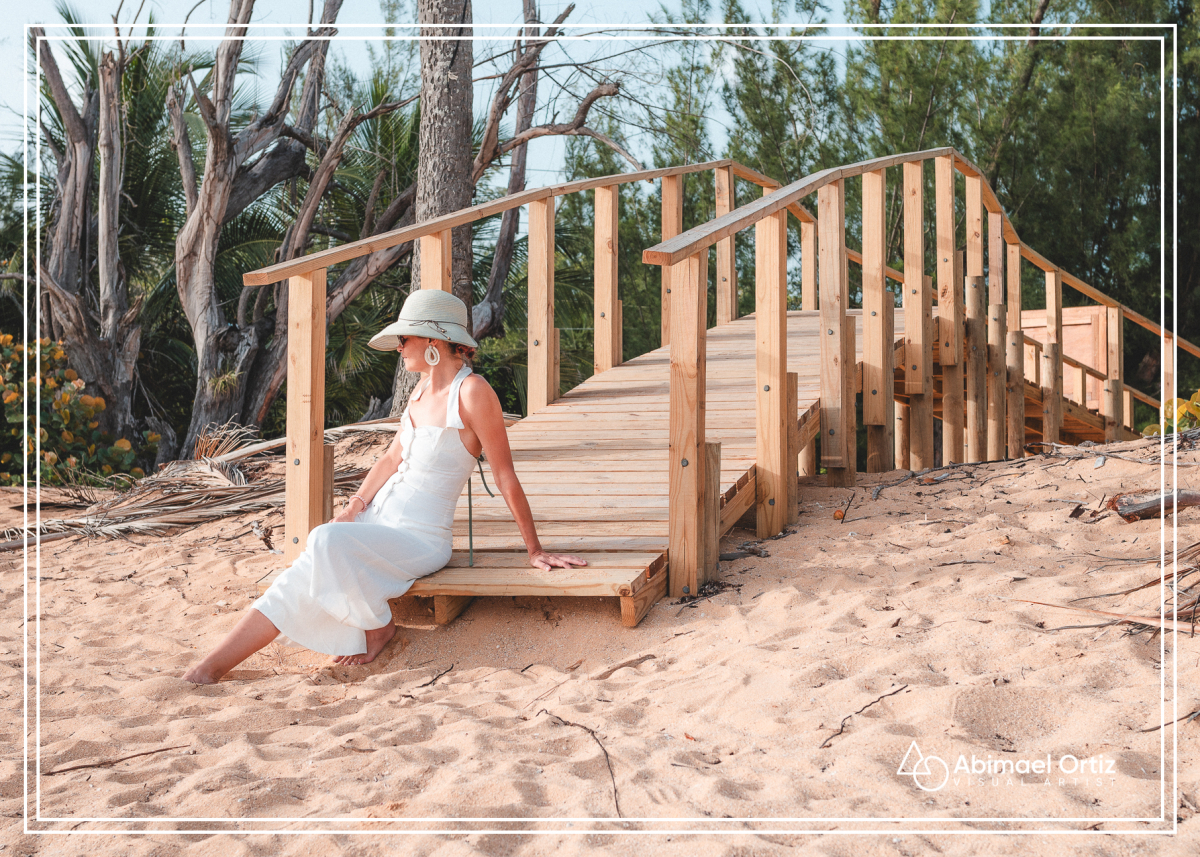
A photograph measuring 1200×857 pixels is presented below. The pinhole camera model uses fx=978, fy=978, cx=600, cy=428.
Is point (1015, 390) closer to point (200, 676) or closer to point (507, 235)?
point (507, 235)

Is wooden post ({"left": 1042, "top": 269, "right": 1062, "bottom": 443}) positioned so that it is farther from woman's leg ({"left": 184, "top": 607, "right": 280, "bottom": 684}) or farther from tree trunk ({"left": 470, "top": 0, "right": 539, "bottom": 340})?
woman's leg ({"left": 184, "top": 607, "right": 280, "bottom": 684})

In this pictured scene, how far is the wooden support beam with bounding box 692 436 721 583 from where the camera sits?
134 inches

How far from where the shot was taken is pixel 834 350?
461 cm

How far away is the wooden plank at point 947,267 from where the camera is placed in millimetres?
5875

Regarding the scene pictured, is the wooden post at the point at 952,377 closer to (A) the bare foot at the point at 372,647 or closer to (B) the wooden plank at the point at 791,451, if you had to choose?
(B) the wooden plank at the point at 791,451

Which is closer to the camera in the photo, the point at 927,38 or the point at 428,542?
the point at 428,542

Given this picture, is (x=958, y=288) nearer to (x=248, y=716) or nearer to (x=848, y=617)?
(x=848, y=617)

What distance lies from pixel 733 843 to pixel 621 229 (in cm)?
1048

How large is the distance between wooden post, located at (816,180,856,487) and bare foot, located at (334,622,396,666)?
7.56 feet

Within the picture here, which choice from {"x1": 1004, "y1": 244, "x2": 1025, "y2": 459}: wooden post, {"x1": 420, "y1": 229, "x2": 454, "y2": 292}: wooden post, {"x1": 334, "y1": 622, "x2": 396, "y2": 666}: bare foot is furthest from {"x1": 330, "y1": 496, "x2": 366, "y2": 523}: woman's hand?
{"x1": 1004, "y1": 244, "x2": 1025, "y2": 459}: wooden post

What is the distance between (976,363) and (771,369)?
3.15 meters

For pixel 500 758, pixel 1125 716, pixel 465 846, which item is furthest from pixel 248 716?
pixel 1125 716

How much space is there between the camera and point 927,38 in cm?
996

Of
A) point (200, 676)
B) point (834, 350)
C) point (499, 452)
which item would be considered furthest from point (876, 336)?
point (200, 676)
